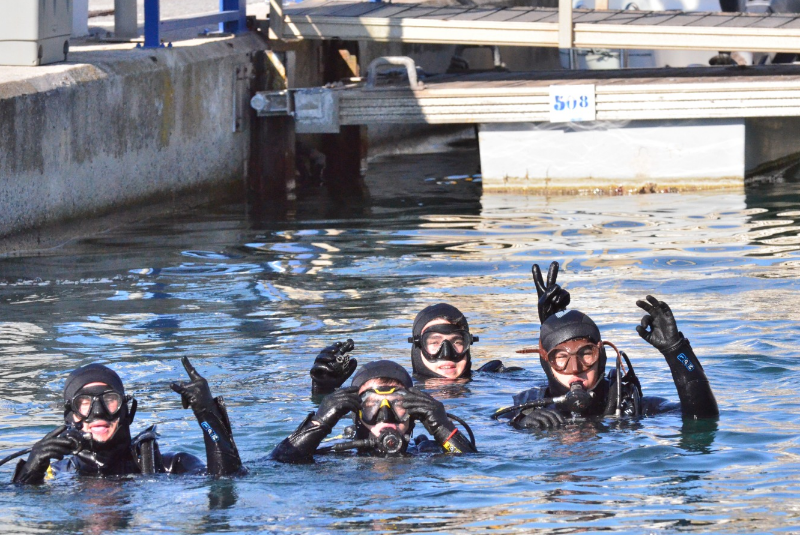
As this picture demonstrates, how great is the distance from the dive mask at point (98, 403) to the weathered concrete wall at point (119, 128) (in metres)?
5.71

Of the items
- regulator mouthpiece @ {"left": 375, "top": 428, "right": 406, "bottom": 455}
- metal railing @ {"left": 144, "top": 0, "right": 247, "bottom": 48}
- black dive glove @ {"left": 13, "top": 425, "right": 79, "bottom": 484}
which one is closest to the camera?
black dive glove @ {"left": 13, "top": 425, "right": 79, "bottom": 484}

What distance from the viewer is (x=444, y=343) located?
26.6ft

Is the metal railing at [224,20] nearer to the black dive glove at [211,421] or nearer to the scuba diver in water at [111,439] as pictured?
the scuba diver in water at [111,439]

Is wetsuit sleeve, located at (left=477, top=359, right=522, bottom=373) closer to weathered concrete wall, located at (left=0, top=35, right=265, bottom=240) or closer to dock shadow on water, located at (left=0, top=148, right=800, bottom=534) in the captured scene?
dock shadow on water, located at (left=0, top=148, right=800, bottom=534)

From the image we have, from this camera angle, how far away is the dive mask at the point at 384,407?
245 inches

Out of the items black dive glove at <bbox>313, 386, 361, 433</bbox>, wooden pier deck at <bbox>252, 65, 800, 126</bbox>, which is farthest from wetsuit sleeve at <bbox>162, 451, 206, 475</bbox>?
wooden pier deck at <bbox>252, 65, 800, 126</bbox>

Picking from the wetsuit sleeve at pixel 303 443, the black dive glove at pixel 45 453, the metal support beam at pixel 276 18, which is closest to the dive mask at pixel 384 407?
the wetsuit sleeve at pixel 303 443

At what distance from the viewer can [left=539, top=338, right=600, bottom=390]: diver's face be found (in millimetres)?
6898

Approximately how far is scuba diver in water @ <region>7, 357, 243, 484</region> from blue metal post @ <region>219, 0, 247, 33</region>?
10.3 metres

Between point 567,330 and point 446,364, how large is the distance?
1.45 meters

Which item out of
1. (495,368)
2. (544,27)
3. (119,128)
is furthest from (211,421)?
(544,27)

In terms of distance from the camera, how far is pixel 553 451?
6.70m

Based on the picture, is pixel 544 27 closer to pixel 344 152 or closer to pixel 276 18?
pixel 276 18

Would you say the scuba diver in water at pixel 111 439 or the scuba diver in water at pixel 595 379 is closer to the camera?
the scuba diver in water at pixel 111 439
